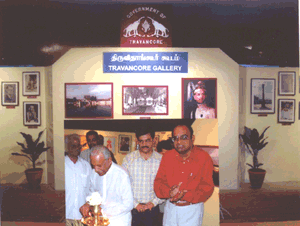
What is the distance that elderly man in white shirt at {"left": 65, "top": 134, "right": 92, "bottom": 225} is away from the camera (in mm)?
2508

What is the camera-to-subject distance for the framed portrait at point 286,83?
3.05 m

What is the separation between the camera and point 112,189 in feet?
8.14

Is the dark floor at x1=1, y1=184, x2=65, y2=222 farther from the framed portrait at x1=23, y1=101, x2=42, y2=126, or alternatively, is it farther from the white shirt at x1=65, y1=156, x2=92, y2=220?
the framed portrait at x1=23, y1=101, x2=42, y2=126

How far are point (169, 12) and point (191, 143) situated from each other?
4.96ft

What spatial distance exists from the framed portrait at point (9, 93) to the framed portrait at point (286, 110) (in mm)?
3289

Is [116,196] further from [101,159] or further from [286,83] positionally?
[286,83]

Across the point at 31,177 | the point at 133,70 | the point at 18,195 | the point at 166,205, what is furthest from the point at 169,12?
the point at 18,195

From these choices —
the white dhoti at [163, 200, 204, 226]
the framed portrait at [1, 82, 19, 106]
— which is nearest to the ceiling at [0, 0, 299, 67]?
the framed portrait at [1, 82, 19, 106]

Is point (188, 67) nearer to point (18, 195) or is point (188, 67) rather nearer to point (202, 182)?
point (202, 182)

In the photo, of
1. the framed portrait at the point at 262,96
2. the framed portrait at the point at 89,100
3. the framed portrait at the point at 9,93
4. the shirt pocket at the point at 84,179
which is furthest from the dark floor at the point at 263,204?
the framed portrait at the point at 9,93

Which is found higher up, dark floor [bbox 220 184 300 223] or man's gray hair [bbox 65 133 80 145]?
man's gray hair [bbox 65 133 80 145]

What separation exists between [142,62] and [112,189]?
143 cm

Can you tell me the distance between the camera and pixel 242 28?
2.90 m

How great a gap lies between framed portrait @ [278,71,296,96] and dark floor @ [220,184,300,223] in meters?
1.23
